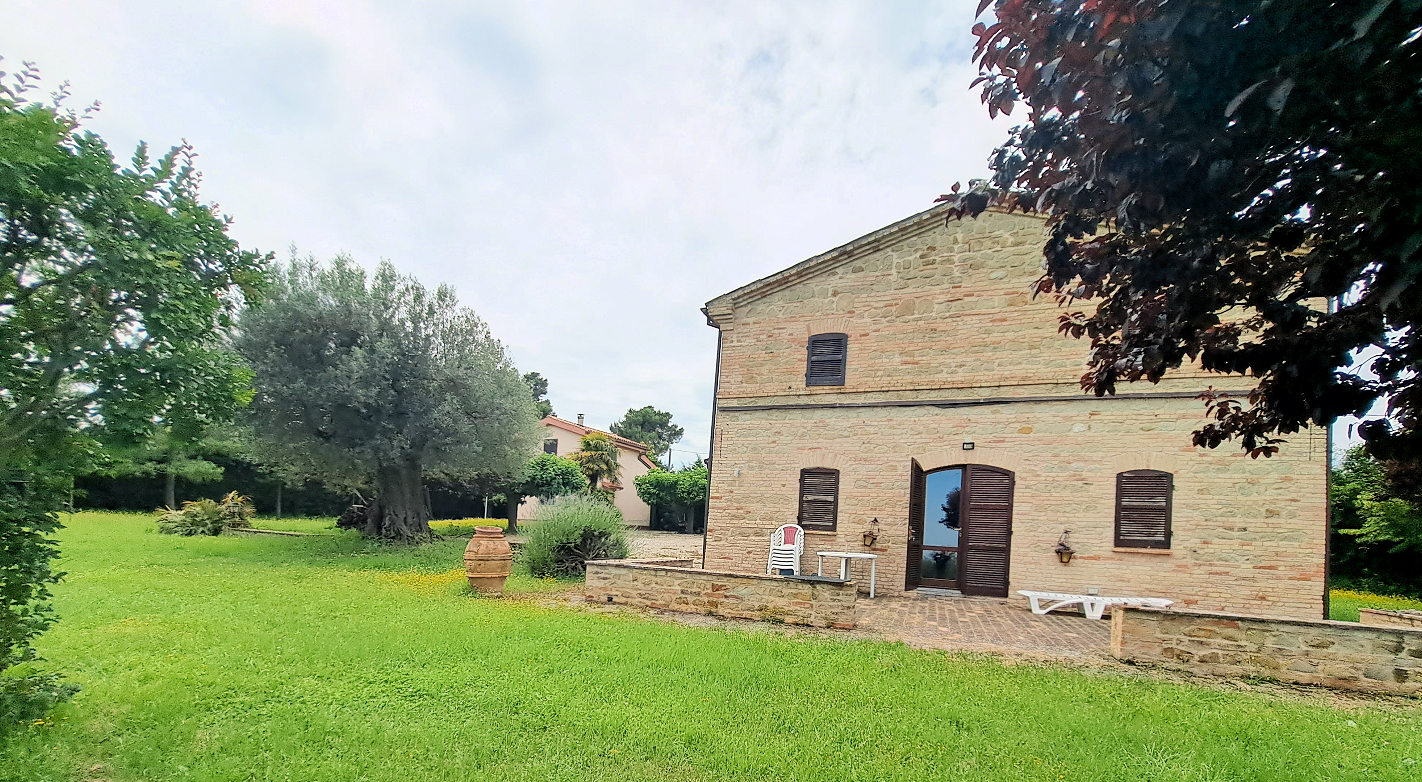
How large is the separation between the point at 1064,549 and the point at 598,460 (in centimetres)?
2187

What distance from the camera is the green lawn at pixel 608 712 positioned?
4.04 metres

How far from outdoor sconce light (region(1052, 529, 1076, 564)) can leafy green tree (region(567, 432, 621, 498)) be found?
20.9 meters

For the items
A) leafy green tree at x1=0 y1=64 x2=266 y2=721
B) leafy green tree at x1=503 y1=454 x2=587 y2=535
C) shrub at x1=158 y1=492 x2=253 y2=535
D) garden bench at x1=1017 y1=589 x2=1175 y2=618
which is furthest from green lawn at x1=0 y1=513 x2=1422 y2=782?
leafy green tree at x1=503 y1=454 x2=587 y2=535

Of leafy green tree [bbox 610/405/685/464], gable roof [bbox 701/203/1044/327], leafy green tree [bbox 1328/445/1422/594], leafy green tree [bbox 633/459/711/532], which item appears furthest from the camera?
leafy green tree [bbox 610/405/685/464]

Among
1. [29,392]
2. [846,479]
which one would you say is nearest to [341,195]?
[29,392]

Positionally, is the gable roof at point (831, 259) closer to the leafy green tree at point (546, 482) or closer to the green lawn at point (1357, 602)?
the green lawn at point (1357, 602)

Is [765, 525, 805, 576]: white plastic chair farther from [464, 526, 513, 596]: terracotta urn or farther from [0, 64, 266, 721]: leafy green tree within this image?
[0, 64, 266, 721]: leafy green tree

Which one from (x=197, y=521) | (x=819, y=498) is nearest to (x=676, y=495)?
(x=197, y=521)

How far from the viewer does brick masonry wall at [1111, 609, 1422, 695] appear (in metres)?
6.32

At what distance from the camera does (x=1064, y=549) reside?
10.4 meters

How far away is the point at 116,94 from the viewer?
14.8 feet

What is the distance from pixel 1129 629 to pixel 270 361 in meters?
15.7

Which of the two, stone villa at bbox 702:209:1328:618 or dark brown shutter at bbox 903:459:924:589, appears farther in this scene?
dark brown shutter at bbox 903:459:924:589

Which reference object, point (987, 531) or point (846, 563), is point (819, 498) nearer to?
point (846, 563)
